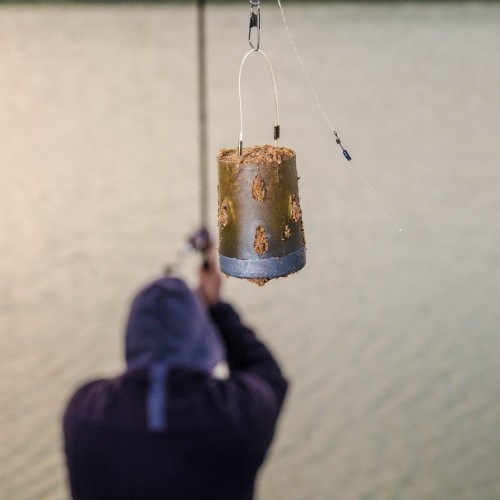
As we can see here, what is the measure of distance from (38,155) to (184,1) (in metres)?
5.98

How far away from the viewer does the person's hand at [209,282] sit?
1.69 meters

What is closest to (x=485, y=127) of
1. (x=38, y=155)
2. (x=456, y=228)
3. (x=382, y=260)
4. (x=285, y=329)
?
(x=456, y=228)

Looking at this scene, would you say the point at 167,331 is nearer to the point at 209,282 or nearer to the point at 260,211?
the point at 260,211

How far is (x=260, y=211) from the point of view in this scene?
3.78 ft

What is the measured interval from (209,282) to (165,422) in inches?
20.8

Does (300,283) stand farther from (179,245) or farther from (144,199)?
(144,199)

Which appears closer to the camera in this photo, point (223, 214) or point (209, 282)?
point (223, 214)

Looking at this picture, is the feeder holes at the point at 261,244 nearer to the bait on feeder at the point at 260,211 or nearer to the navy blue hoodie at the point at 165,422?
the bait on feeder at the point at 260,211

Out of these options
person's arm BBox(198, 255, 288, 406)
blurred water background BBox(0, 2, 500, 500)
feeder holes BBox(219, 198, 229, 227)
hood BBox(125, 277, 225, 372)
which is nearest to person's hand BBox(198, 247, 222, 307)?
person's arm BBox(198, 255, 288, 406)

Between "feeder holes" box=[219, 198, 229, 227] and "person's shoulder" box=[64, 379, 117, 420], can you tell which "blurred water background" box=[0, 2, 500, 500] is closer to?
"person's shoulder" box=[64, 379, 117, 420]

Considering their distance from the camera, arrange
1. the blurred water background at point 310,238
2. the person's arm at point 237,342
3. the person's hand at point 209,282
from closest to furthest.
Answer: the person's arm at point 237,342 → the person's hand at point 209,282 → the blurred water background at point 310,238

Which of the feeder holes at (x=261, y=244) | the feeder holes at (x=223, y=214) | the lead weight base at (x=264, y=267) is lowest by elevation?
the lead weight base at (x=264, y=267)

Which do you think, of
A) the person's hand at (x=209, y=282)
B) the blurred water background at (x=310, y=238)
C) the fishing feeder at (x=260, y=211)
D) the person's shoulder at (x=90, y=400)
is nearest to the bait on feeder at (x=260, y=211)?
the fishing feeder at (x=260, y=211)

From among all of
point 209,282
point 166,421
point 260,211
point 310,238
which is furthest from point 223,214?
point 310,238
